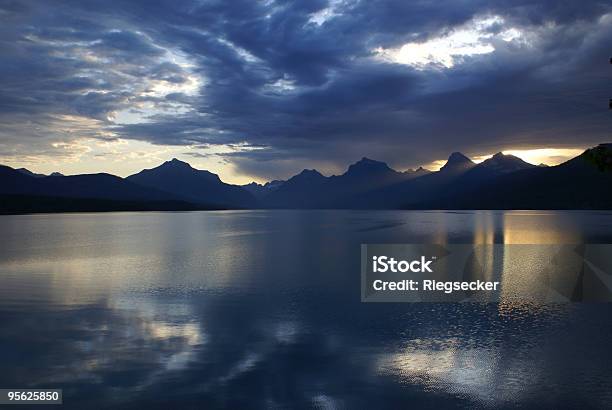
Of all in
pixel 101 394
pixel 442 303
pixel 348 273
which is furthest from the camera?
pixel 348 273

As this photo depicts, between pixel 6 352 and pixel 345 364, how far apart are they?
16301 millimetres

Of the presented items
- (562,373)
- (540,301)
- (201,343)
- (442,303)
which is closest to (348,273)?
(442,303)

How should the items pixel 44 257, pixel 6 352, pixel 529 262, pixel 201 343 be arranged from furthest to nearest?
1. pixel 44 257
2. pixel 529 262
3. pixel 201 343
4. pixel 6 352

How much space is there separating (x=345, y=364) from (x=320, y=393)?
336 cm

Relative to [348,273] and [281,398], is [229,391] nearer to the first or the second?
[281,398]

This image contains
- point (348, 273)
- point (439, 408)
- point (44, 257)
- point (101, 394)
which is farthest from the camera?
point (44, 257)

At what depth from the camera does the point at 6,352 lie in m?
22.3

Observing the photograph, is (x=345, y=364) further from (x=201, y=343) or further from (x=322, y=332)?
(x=201, y=343)

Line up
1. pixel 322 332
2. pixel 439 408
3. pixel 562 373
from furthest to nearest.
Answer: pixel 322 332
pixel 562 373
pixel 439 408

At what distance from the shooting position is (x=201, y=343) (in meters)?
24.1

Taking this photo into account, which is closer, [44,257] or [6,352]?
[6,352]

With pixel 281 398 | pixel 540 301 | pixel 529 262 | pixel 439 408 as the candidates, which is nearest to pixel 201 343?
pixel 281 398

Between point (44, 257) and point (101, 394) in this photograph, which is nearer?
point (101, 394)

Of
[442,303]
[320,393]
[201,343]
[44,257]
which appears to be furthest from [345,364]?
[44,257]
